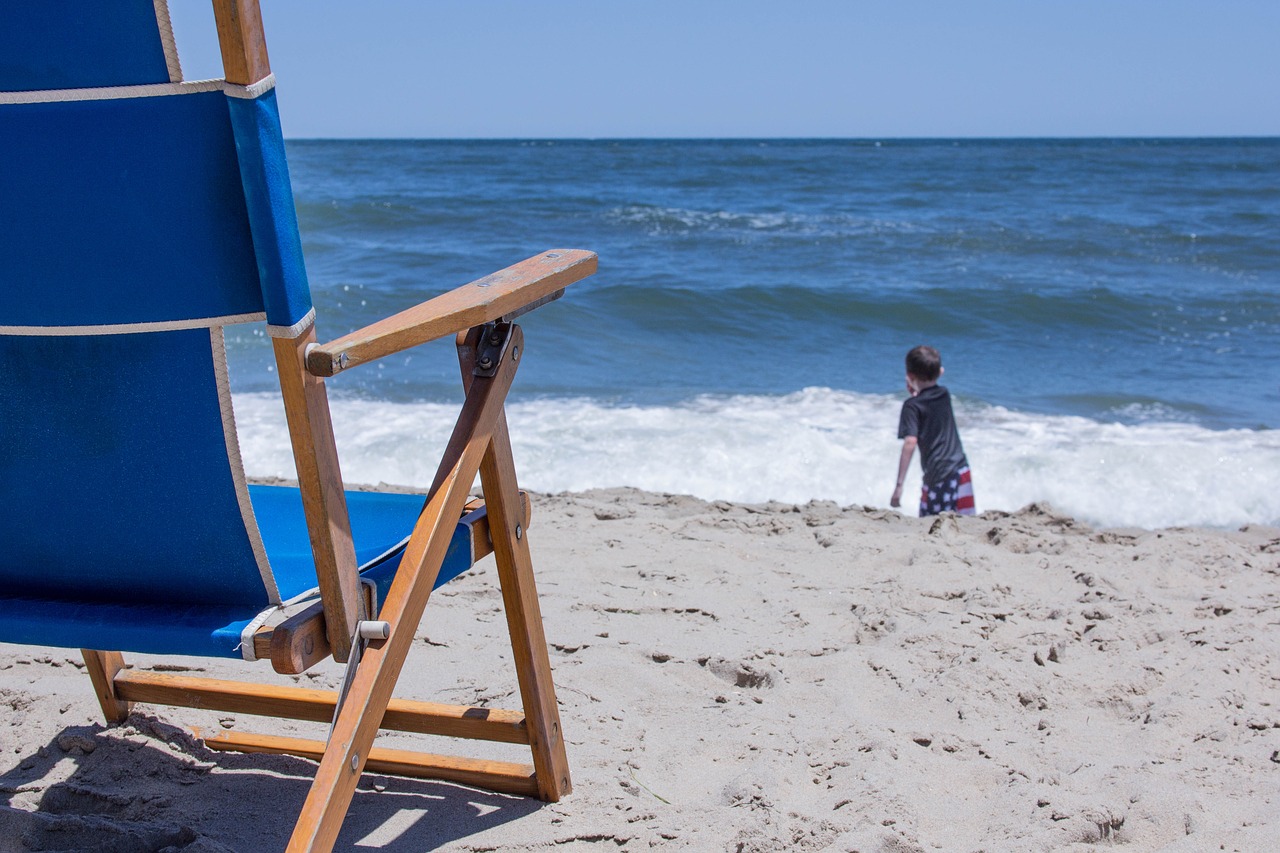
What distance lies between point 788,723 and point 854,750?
0.17m

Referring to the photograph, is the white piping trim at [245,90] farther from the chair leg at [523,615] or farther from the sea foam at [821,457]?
the sea foam at [821,457]

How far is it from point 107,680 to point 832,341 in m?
8.69

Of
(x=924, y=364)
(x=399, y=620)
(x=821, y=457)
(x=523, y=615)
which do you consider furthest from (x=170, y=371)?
(x=821, y=457)

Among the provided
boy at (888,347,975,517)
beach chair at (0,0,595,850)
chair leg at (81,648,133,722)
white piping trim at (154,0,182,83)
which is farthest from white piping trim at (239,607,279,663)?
boy at (888,347,975,517)

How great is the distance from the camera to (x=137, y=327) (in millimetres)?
1317

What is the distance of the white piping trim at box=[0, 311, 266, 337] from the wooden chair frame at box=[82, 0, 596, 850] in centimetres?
7

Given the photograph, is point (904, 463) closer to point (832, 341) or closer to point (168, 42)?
point (168, 42)

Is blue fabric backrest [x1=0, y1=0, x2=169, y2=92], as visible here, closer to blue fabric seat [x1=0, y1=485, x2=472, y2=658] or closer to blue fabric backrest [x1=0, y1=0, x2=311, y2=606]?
blue fabric backrest [x1=0, y1=0, x2=311, y2=606]

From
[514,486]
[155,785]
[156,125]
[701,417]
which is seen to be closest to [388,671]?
[514,486]

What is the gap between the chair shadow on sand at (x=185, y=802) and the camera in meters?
1.78

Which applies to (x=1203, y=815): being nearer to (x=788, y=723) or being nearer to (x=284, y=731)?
(x=788, y=723)

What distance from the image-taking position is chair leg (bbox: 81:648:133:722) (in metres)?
2.15

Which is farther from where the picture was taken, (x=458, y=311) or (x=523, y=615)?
(x=523, y=615)

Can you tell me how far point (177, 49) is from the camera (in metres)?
1.20
